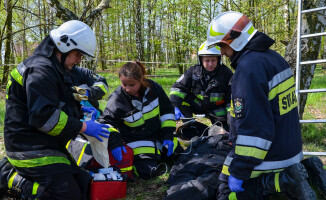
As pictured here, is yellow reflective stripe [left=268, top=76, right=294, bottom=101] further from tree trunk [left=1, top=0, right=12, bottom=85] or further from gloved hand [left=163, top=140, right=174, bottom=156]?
tree trunk [left=1, top=0, right=12, bottom=85]

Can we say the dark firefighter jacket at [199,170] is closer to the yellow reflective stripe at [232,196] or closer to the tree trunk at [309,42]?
Result: the yellow reflective stripe at [232,196]

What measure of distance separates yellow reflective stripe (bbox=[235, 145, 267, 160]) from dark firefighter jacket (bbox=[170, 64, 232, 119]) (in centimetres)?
256

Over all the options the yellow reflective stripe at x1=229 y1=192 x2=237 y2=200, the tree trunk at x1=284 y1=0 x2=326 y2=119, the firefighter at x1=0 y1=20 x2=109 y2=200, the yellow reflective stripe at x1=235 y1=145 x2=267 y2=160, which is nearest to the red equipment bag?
the firefighter at x1=0 y1=20 x2=109 y2=200

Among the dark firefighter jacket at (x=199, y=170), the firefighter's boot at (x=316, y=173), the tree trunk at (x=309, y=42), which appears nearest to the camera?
the firefighter's boot at (x=316, y=173)

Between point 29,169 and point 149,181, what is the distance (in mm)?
1472

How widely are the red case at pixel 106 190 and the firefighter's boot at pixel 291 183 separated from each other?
1.48 m

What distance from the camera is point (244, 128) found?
6.59 feet

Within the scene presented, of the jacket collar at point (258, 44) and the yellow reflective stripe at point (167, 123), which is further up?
the jacket collar at point (258, 44)

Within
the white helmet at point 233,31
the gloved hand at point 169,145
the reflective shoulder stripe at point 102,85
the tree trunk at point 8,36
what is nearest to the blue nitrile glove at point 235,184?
the white helmet at point 233,31

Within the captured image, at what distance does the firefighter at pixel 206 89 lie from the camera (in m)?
4.55

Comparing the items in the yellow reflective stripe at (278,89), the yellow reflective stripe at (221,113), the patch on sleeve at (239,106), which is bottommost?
the yellow reflective stripe at (221,113)

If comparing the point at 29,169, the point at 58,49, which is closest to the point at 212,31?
the point at 58,49

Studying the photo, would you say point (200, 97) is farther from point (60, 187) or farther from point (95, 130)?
point (60, 187)

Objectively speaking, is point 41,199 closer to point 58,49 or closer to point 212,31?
point 58,49
